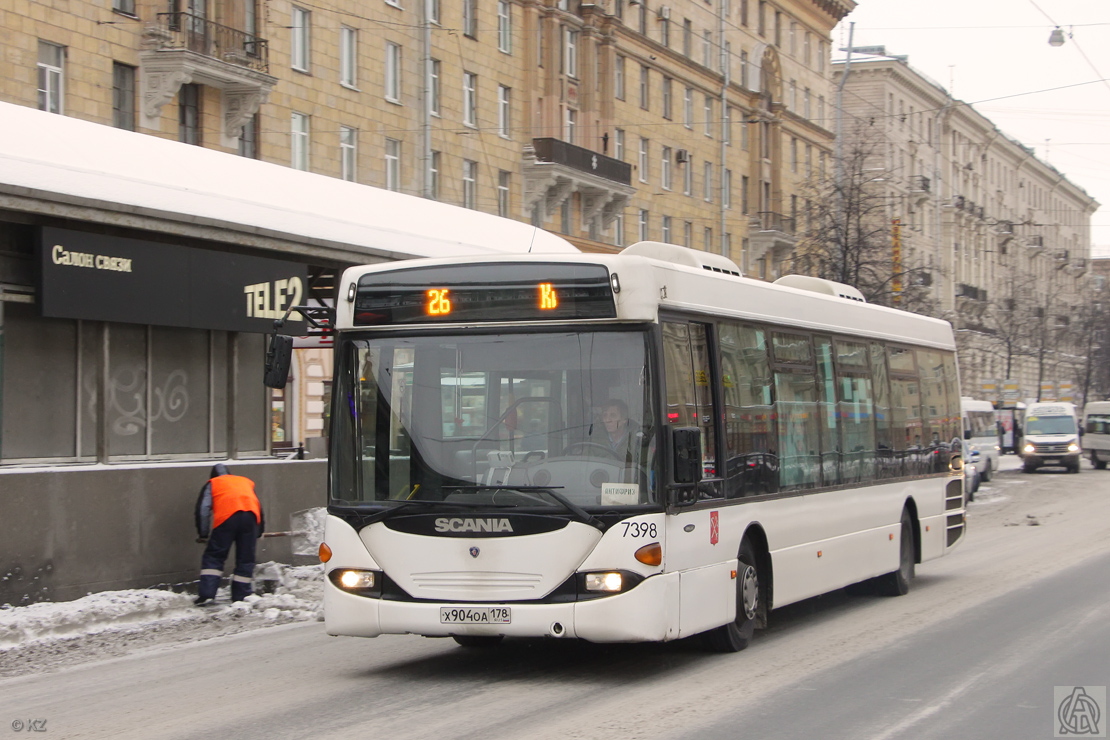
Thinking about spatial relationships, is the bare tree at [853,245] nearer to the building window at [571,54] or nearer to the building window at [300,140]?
the building window at [300,140]

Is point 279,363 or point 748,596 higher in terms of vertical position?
point 279,363

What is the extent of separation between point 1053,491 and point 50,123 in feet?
106

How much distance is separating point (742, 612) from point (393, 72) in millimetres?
31353

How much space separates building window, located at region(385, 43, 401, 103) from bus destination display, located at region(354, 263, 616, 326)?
3046cm

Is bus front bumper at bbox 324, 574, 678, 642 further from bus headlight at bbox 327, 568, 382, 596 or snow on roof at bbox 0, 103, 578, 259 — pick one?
snow on roof at bbox 0, 103, 578, 259

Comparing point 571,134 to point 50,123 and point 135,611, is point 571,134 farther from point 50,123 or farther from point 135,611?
point 135,611

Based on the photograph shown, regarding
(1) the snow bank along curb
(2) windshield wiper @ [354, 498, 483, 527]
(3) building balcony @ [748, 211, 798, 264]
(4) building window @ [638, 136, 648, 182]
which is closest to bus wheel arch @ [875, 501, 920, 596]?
(1) the snow bank along curb

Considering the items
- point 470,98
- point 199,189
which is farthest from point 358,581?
point 470,98

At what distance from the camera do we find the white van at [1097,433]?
182ft

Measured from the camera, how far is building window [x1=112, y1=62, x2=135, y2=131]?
99.5ft

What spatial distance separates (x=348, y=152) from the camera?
123 ft

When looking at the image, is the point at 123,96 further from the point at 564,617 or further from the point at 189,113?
the point at 564,617

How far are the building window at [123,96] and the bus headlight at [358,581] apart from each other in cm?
2302

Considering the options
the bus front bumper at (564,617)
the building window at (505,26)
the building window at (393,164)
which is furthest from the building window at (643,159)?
the bus front bumper at (564,617)
